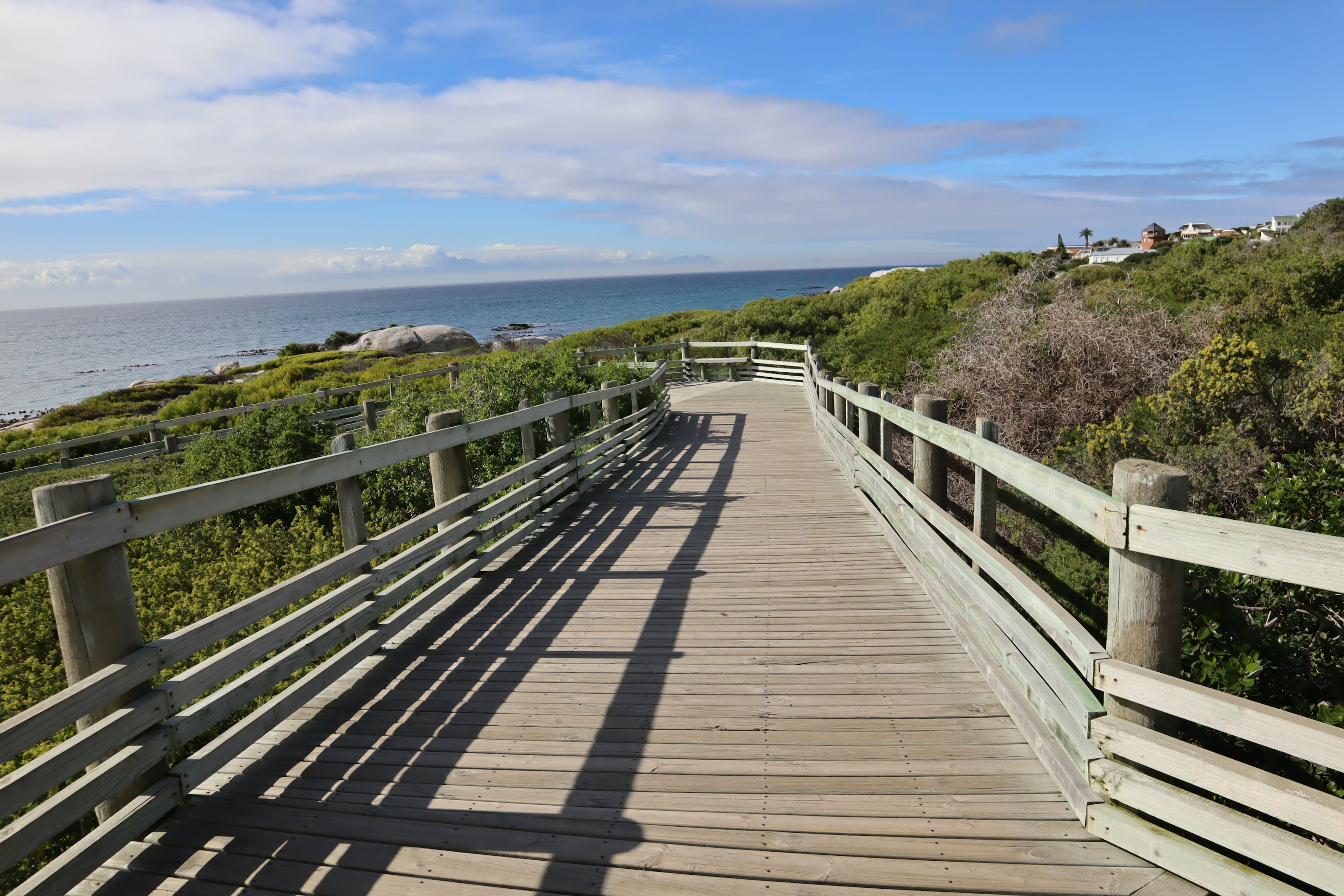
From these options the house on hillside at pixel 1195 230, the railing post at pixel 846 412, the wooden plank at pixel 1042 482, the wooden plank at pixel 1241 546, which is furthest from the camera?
Answer: the house on hillside at pixel 1195 230

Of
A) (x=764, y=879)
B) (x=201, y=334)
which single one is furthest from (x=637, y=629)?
(x=201, y=334)

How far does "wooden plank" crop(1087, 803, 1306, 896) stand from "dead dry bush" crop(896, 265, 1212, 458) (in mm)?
7982

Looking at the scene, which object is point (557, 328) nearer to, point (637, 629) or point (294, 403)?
point (294, 403)

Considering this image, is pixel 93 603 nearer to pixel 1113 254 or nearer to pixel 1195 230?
pixel 1113 254

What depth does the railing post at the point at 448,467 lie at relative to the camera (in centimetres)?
564

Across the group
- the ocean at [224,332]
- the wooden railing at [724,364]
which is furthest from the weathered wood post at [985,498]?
the ocean at [224,332]

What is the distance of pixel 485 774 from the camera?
340 centimetres

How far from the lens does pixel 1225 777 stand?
240 centimetres

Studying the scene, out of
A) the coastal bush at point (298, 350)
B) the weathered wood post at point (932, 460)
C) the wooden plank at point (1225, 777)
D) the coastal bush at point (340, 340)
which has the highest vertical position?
the coastal bush at point (340, 340)

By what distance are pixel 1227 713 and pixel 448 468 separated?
4.84m

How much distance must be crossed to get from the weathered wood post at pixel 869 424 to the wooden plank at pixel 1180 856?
5097mm

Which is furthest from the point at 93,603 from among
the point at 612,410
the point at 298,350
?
the point at 298,350

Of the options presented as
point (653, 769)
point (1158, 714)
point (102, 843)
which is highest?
point (1158, 714)

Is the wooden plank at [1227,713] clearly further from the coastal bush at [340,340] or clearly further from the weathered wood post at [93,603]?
the coastal bush at [340,340]
